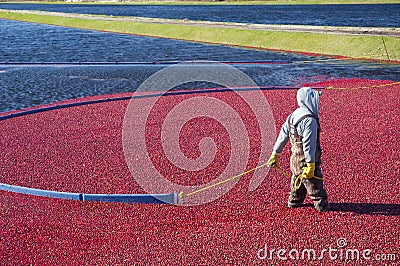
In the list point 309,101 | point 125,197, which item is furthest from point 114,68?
point 309,101

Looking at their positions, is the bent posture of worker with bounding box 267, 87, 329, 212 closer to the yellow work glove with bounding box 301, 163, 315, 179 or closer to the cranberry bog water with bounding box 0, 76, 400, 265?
the yellow work glove with bounding box 301, 163, 315, 179

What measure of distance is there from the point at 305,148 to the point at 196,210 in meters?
2.40

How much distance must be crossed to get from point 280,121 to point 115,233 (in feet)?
28.8

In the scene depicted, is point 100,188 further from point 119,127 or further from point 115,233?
point 119,127

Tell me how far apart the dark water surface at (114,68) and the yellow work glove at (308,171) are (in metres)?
14.6

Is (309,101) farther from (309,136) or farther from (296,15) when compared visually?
(296,15)

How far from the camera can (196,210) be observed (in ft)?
33.9

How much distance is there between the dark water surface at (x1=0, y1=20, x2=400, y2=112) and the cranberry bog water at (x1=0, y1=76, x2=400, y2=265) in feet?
28.0

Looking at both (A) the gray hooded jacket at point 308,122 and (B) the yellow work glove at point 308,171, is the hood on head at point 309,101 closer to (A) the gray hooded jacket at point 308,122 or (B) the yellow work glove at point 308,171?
(A) the gray hooded jacket at point 308,122

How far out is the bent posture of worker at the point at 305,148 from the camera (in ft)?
30.2

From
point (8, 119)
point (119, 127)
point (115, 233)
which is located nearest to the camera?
point (115, 233)

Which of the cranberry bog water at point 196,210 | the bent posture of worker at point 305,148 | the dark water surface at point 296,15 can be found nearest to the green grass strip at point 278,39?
the dark water surface at point 296,15

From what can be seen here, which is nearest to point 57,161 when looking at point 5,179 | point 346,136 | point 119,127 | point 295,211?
point 5,179

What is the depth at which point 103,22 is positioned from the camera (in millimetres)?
64938
